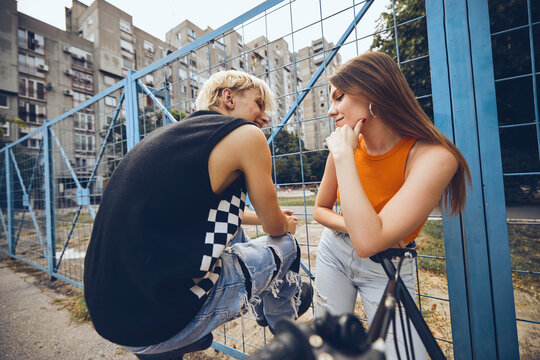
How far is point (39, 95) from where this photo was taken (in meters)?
Result: 24.0

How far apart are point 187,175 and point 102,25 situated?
36.2 m

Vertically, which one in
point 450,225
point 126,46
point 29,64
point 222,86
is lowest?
point 450,225

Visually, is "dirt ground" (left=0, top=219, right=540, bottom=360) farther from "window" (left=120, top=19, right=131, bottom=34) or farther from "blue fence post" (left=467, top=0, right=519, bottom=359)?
"window" (left=120, top=19, right=131, bottom=34)

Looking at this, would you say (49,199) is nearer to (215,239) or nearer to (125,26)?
(215,239)

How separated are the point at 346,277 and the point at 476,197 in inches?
28.8

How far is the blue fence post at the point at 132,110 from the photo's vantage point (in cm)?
269

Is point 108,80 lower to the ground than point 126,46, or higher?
lower

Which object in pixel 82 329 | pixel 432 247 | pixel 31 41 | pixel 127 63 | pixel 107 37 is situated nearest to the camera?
pixel 82 329

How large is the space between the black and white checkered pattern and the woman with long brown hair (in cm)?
47

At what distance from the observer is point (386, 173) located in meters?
1.20

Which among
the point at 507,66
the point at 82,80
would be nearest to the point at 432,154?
the point at 507,66

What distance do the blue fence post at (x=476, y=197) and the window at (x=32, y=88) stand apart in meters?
32.6

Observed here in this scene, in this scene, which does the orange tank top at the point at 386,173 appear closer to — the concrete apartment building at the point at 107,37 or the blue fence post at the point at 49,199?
the blue fence post at the point at 49,199

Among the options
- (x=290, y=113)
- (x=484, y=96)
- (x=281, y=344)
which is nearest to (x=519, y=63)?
(x=484, y=96)
